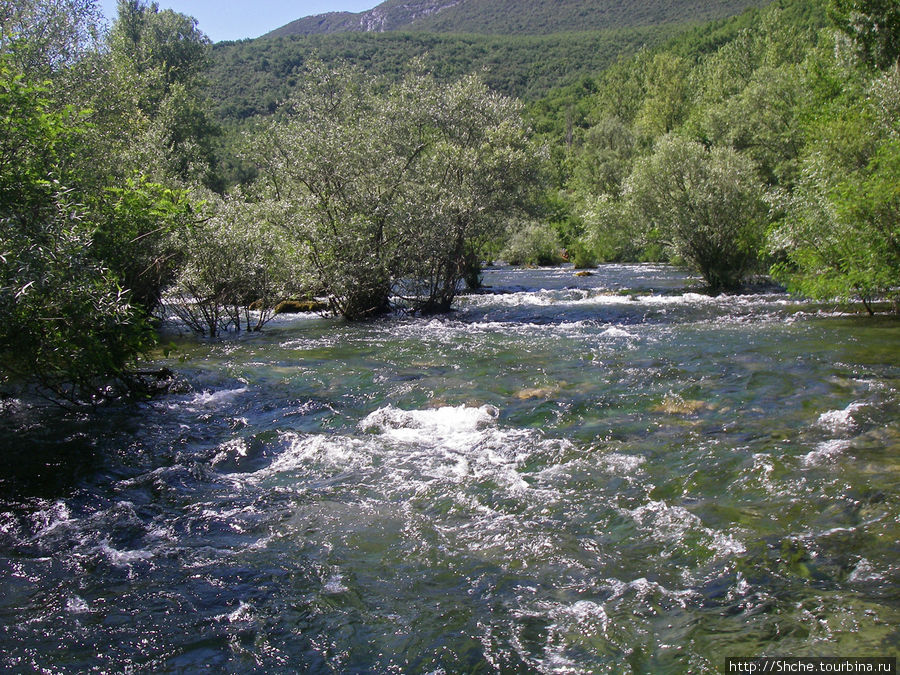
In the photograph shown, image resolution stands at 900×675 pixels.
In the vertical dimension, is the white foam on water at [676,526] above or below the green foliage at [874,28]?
below

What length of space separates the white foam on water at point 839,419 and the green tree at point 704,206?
17458 millimetres

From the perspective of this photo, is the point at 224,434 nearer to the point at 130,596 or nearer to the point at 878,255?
the point at 130,596

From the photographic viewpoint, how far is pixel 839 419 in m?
8.87

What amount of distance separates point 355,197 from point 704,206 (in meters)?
15.0

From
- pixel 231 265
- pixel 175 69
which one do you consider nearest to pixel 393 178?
pixel 231 265

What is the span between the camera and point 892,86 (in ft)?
63.4

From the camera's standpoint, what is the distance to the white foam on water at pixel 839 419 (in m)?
8.57

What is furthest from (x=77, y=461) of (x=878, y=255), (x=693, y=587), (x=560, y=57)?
(x=560, y=57)

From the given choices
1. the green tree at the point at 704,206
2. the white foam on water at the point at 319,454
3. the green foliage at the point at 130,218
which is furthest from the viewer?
the green tree at the point at 704,206

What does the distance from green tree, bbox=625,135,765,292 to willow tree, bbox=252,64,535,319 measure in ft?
21.6

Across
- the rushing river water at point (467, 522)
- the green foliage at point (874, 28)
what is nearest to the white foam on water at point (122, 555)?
the rushing river water at point (467, 522)

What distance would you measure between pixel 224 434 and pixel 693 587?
→ 297 inches

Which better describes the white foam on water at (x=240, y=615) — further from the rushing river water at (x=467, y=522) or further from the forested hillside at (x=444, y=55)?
the forested hillside at (x=444, y=55)

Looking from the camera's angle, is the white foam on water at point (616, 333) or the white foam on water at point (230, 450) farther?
the white foam on water at point (616, 333)
